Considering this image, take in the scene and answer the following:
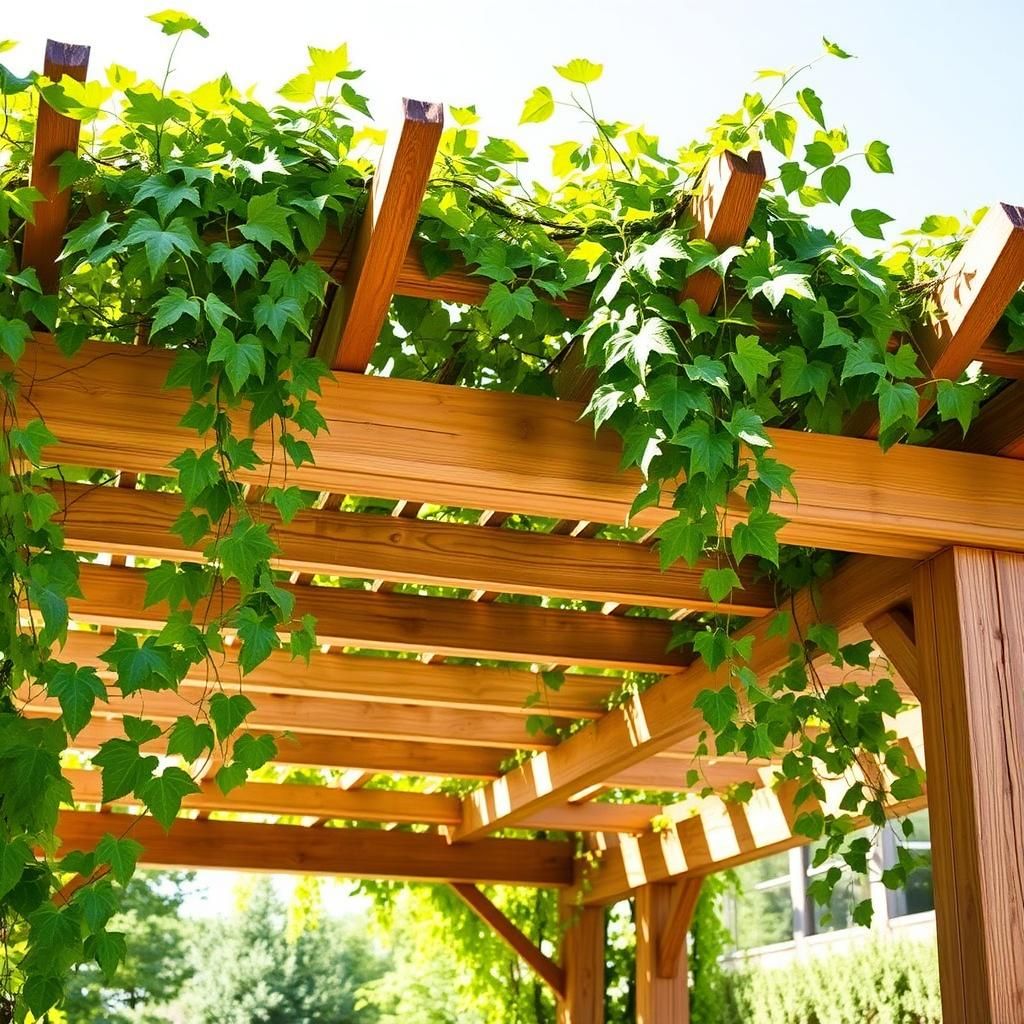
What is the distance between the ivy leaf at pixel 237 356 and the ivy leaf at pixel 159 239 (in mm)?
129

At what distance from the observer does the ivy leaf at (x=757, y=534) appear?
81.7 inches

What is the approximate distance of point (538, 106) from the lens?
2.05 m

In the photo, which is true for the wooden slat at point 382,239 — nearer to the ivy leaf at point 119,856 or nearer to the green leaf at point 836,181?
the green leaf at point 836,181

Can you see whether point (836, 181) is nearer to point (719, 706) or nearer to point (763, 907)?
point (719, 706)

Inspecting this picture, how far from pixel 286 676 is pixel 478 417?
1911 millimetres

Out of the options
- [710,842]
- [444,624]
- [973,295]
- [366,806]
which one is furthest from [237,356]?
[366,806]

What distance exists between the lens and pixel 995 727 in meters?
2.36

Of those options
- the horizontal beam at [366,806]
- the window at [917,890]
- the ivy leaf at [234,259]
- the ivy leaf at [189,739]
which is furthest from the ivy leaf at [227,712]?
the window at [917,890]

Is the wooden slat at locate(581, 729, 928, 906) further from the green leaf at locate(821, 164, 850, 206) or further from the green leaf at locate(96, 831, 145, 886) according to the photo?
the green leaf at locate(96, 831, 145, 886)

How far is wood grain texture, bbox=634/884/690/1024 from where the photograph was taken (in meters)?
6.28

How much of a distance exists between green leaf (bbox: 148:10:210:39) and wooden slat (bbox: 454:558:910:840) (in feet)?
5.52

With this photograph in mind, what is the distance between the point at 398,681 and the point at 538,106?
2428mm

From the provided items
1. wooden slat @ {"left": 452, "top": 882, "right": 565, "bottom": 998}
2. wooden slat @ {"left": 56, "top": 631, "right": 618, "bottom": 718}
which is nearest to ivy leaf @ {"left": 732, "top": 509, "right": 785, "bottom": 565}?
wooden slat @ {"left": 56, "top": 631, "right": 618, "bottom": 718}

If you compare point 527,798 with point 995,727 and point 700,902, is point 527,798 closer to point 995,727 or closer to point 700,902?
point 700,902
